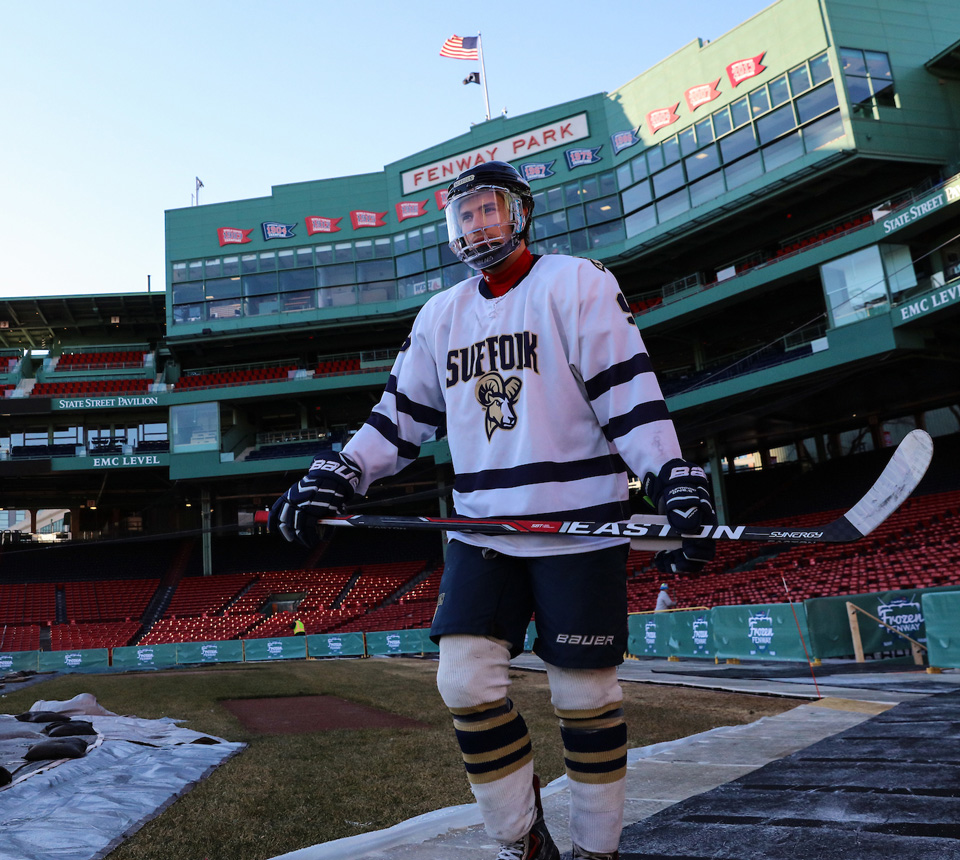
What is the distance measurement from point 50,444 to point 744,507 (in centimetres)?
3313

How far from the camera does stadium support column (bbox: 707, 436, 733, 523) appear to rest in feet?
93.7

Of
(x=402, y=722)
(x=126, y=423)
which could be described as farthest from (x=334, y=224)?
(x=402, y=722)

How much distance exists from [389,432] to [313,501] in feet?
1.54

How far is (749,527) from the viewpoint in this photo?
7.91 feet

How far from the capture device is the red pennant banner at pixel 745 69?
1083 inches

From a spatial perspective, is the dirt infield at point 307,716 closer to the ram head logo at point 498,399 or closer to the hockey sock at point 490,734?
the hockey sock at point 490,734

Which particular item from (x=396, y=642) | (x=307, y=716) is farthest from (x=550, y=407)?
(x=396, y=642)

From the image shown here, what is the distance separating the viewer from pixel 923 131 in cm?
2562

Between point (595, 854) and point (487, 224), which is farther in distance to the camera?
point (487, 224)

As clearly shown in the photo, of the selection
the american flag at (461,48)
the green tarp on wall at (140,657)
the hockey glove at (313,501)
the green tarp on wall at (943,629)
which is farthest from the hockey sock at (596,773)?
the american flag at (461,48)

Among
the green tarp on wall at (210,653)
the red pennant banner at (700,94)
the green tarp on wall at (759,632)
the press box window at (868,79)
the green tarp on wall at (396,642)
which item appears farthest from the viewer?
the red pennant banner at (700,94)

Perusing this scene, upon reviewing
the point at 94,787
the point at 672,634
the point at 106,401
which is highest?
the point at 106,401

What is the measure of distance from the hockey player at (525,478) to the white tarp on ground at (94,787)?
1.49 meters

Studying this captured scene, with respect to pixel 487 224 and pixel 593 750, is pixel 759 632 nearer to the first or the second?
pixel 593 750
